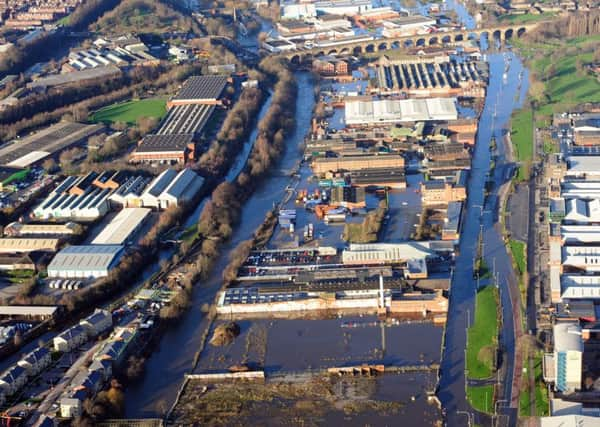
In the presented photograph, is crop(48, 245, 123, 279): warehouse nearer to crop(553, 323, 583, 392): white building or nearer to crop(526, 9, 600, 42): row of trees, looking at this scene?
crop(553, 323, 583, 392): white building

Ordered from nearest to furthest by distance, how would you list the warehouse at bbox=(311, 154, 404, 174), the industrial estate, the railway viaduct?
the industrial estate → the warehouse at bbox=(311, 154, 404, 174) → the railway viaduct

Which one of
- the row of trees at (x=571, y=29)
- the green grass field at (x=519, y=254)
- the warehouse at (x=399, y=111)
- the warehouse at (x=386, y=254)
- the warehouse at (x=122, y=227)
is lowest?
the green grass field at (x=519, y=254)

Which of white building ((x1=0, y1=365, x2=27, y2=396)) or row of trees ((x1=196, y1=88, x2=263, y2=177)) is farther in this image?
row of trees ((x1=196, y1=88, x2=263, y2=177))

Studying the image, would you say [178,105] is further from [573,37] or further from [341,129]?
[573,37]

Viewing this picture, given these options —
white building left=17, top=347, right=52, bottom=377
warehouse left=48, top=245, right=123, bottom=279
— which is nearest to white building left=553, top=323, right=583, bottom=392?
white building left=17, top=347, right=52, bottom=377

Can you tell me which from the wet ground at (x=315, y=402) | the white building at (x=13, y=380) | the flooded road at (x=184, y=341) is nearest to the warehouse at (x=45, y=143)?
the flooded road at (x=184, y=341)

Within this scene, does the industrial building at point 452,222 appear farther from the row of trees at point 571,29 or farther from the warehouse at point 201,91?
the row of trees at point 571,29

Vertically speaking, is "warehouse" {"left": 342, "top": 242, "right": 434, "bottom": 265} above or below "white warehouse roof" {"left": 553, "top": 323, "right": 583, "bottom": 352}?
below
